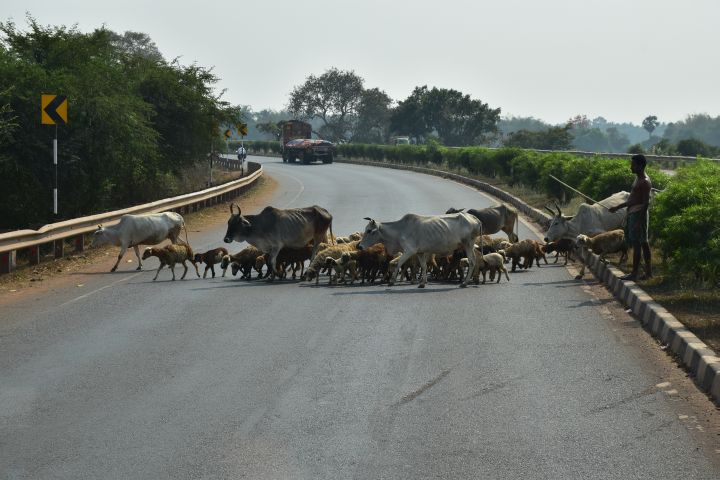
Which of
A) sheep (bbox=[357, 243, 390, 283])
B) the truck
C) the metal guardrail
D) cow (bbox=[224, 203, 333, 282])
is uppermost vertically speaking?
cow (bbox=[224, 203, 333, 282])

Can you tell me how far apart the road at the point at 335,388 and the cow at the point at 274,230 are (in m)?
1.85

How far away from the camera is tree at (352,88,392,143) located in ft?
427

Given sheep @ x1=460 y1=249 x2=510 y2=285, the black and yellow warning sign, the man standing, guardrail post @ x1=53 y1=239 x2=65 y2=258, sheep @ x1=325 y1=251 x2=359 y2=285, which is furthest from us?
the black and yellow warning sign

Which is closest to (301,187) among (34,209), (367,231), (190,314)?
(34,209)

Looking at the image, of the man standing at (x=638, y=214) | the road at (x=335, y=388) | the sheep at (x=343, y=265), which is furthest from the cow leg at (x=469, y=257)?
the man standing at (x=638, y=214)

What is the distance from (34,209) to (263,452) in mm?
21284

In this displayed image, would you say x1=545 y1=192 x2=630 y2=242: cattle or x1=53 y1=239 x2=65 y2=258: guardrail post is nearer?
x1=545 y1=192 x2=630 y2=242: cattle

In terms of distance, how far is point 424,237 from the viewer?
55.5 ft

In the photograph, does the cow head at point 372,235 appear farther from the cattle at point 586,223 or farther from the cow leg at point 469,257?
the cattle at point 586,223

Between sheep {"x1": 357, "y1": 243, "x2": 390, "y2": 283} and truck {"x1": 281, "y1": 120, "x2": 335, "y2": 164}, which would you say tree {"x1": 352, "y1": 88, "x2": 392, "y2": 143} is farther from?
sheep {"x1": 357, "y1": 243, "x2": 390, "y2": 283}

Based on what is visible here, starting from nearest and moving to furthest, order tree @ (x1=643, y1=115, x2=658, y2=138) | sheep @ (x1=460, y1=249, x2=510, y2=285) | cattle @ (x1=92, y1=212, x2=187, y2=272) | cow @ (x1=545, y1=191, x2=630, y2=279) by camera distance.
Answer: sheep @ (x1=460, y1=249, x2=510, y2=285) → cow @ (x1=545, y1=191, x2=630, y2=279) → cattle @ (x1=92, y1=212, x2=187, y2=272) → tree @ (x1=643, y1=115, x2=658, y2=138)

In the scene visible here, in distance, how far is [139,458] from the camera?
24.3 ft

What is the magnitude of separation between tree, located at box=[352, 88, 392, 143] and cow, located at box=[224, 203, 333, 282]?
111m

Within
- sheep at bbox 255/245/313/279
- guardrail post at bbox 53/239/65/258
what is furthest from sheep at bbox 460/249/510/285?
guardrail post at bbox 53/239/65/258
